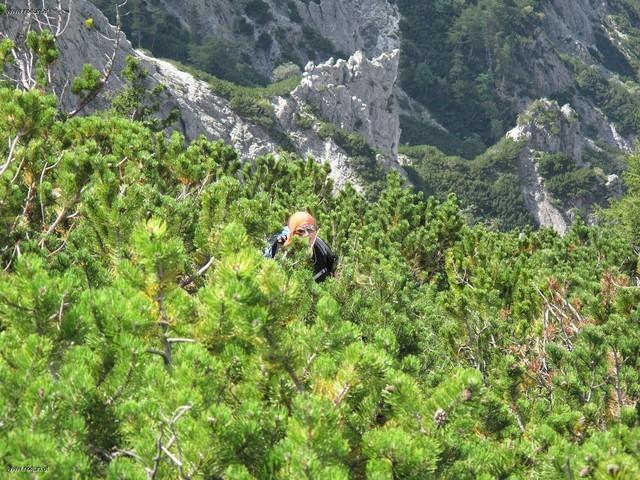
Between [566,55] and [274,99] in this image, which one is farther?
[566,55]

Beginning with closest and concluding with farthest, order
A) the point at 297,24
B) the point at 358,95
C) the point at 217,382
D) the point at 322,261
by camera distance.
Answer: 1. the point at 217,382
2. the point at 322,261
3. the point at 358,95
4. the point at 297,24

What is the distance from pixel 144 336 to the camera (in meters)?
2.63

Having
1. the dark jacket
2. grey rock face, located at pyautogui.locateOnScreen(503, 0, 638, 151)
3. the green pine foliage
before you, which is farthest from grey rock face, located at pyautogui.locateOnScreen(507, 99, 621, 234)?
the green pine foliage

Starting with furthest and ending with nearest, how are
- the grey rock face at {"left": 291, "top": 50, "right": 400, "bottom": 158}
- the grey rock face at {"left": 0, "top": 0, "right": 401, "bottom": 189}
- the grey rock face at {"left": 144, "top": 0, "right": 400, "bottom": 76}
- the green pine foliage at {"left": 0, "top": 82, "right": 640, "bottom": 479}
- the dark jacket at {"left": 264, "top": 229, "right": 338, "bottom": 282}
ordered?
the grey rock face at {"left": 144, "top": 0, "right": 400, "bottom": 76}
the grey rock face at {"left": 291, "top": 50, "right": 400, "bottom": 158}
the grey rock face at {"left": 0, "top": 0, "right": 401, "bottom": 189}
the dark jacket at {"left": 264, "top": 229, "right": 338, "bottom": 282}
the green pine foliage at {"left": 0, "top": 82, "right": 640, "bottom": 479}

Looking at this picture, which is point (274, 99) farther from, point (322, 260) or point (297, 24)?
point (322, 260)

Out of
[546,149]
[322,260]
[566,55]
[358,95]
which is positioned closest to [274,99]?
[358,95]

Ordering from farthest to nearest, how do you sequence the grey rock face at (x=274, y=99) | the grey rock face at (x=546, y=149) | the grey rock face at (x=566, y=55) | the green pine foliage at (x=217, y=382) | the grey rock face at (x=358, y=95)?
the grey rock face at (x=566, y=55), the grey rock face at (x=546, y=149), the grey rock face at (x=358, y=95), the grey rock face at (x=274, y=99), the green pine foliage at (x=217, y=382)

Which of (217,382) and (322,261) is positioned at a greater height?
(217,382)

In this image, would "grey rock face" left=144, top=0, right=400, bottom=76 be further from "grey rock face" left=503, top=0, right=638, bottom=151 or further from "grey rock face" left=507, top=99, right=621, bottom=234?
"grey rock face" left=507, top=99, right=621, bottom=234

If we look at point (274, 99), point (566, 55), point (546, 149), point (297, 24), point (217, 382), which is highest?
point (217, 382)

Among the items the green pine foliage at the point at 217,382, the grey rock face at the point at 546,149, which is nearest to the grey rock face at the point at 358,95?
the grey rock face at the point at 546,149

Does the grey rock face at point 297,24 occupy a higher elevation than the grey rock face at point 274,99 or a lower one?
lower

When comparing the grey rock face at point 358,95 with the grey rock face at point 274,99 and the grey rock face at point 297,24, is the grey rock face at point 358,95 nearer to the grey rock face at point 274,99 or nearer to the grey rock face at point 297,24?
the grey rock face at point 274,99

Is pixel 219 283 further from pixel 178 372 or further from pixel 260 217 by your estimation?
pixel 260 217
